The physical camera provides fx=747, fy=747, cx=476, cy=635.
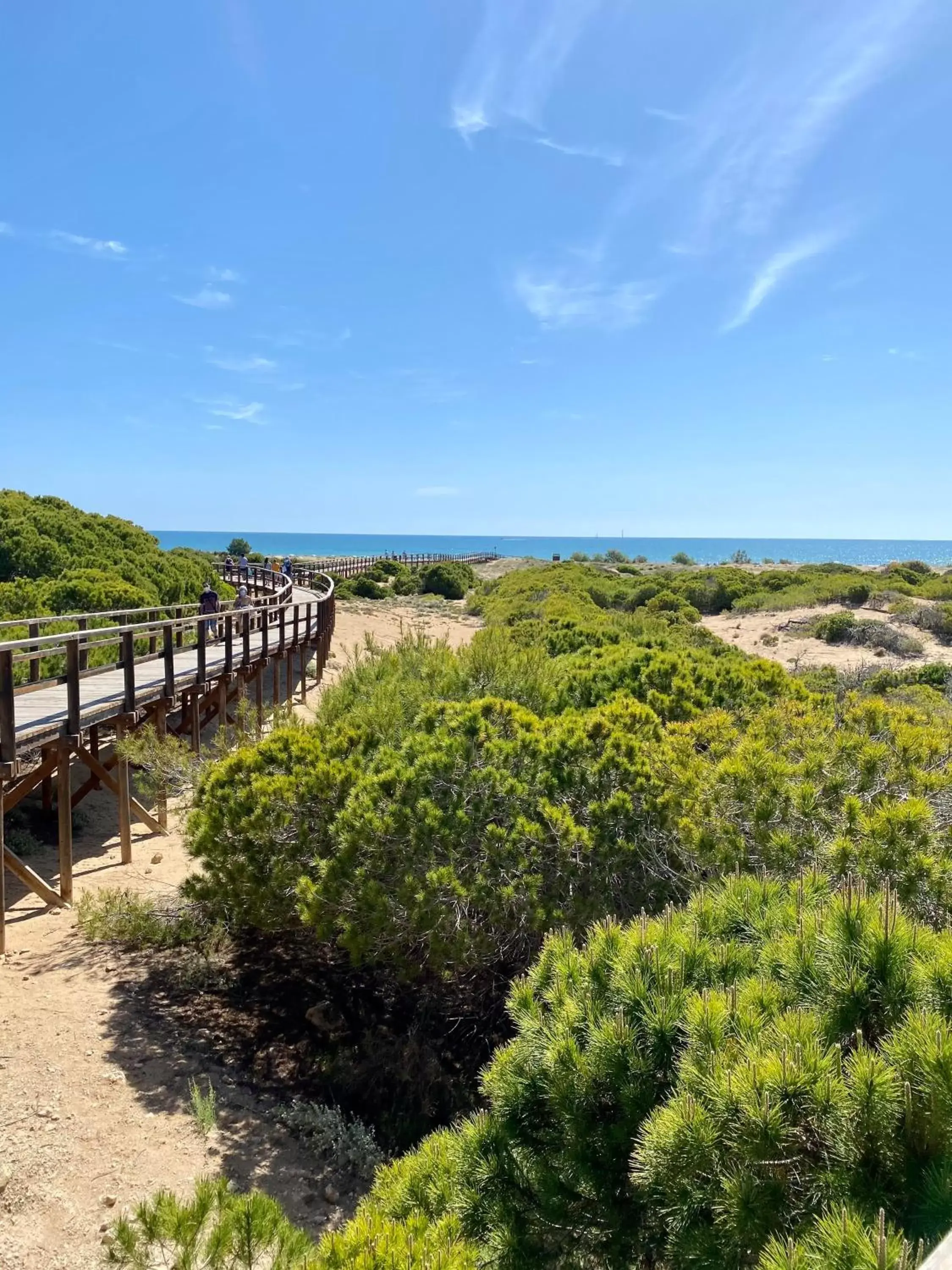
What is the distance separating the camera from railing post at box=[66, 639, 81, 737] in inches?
291

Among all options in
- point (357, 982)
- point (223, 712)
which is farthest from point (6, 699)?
point (223, 712)

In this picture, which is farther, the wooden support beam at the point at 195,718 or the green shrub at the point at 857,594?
the green shrub at the point at 857,594

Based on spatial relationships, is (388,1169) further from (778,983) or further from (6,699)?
(6,699)

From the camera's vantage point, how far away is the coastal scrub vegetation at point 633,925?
77.9 inches

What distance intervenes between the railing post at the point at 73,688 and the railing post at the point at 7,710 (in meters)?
0.83

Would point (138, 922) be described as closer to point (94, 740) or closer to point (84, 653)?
point (94, 740)

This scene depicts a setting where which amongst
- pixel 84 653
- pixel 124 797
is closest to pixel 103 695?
pixel 124 797

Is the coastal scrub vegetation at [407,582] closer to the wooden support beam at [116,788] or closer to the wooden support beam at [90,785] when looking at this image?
the wooden support beam at [90,785]

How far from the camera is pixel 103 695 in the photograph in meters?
9.25

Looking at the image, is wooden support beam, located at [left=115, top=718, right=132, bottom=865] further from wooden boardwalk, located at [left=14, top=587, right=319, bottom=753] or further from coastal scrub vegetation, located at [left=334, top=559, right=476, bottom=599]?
coastal scrub vegetation, located at [left=334, top=559, right=476, bottom=599]

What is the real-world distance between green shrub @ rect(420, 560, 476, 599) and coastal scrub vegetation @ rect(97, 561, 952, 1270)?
106ft

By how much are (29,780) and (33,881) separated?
98 centimetres

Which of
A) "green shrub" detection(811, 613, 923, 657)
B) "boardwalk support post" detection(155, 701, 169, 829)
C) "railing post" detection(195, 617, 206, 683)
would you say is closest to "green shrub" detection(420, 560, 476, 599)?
"green shrub" detection(811, 613, 923, 657)

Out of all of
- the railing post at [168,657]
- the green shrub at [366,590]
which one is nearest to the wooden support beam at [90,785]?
the railing post at [168,657]
